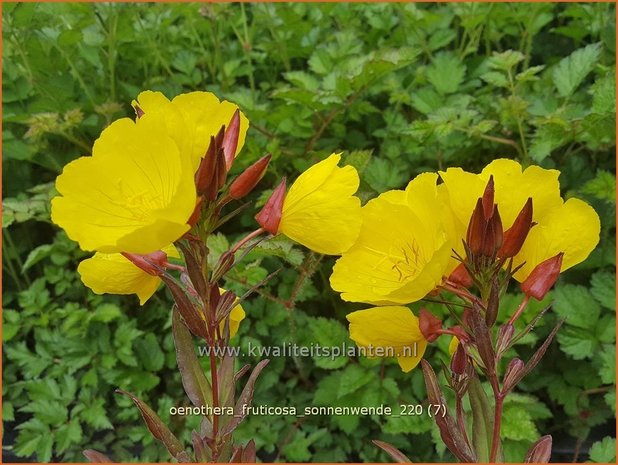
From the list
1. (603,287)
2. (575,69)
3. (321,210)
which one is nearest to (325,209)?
(321,210)

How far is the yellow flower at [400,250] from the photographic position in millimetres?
713

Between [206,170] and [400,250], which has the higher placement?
[206,170]

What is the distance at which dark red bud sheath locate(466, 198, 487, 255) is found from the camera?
0.69 meters

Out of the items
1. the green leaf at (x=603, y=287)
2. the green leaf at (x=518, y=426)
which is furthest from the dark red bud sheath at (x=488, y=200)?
the green leaf at (x=603, y=287)

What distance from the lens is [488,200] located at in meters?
0.70

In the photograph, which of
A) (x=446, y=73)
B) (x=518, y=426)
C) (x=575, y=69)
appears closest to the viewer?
(x=518, y=426)

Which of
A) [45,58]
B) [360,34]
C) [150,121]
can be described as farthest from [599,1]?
[150,121]

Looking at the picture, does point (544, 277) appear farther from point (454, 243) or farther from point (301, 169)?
point (301, 169)

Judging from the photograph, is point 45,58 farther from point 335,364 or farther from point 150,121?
point 150,121

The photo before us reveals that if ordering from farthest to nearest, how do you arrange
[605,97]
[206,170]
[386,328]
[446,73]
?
[446,73]
[605,97]
[386,328]
[206,170]

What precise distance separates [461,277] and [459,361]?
0.09 m

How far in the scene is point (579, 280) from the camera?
1.75 metres

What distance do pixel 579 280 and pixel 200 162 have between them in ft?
4.31

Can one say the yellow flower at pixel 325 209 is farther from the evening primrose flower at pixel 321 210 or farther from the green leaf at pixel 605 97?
the green leaf at pixel 605 97
